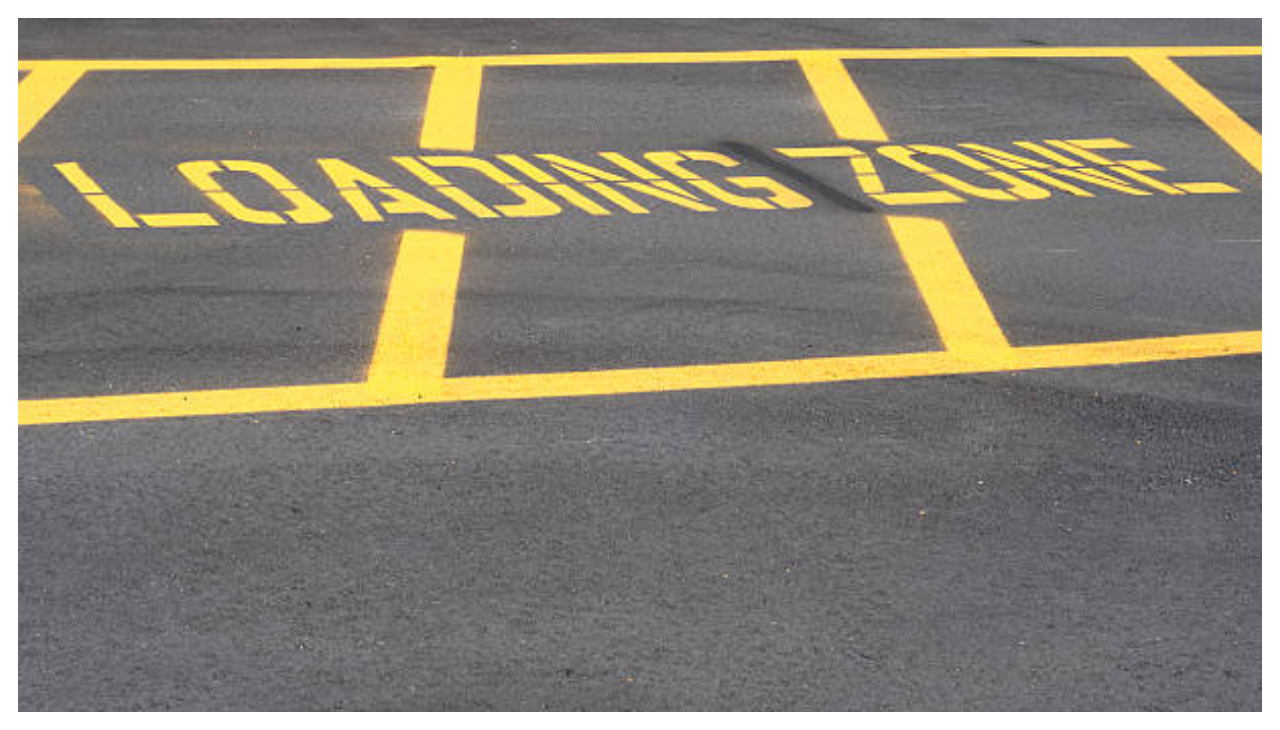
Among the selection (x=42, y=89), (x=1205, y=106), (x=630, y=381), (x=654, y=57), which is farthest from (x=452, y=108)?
(x=1205, y=106)

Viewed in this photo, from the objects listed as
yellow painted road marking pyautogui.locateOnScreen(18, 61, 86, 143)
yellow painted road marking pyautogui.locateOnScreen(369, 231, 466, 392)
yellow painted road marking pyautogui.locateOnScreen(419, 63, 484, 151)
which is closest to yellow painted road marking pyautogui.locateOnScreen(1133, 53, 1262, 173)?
yellow painted road marking pyautogui.locateOnScreen(419, 63, 484, 151)

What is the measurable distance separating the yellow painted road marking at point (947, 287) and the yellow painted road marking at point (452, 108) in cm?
295

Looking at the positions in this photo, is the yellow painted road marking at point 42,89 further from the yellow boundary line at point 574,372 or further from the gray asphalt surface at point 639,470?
the yellow boundary line at point 574,372

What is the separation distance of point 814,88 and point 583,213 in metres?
3.15

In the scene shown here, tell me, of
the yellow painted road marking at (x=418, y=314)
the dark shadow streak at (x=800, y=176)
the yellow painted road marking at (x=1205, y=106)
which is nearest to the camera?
the yellow painted road marking at (x=418, y=314)

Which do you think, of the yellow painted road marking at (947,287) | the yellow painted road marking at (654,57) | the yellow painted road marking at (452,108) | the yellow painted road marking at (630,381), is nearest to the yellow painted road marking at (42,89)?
the yellow painted road marking at (654,57)

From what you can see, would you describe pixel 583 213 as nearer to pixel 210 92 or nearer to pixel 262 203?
pixel 262 203

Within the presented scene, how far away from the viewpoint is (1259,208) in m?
11.0

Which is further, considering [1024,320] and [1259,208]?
[1259,208]

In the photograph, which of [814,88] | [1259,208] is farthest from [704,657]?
[814,88]

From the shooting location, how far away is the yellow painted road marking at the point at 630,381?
26.7 feet

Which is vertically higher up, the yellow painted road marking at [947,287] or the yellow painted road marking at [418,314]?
the yellow painted road marking at [418,314]

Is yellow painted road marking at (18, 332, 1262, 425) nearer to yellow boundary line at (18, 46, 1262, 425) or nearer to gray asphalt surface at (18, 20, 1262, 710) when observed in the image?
yellow boundary line at (18, 46, 1262, 425)

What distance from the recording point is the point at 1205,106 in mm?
12977
